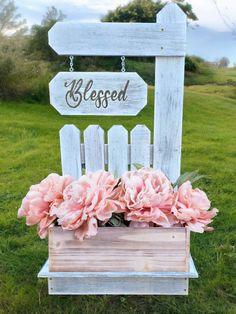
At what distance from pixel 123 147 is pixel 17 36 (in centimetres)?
1007

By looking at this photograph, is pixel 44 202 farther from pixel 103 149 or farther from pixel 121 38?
pixel 121 38

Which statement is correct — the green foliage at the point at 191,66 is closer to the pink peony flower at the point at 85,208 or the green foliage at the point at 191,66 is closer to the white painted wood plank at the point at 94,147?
the white painted wood plank at the point at 94,147

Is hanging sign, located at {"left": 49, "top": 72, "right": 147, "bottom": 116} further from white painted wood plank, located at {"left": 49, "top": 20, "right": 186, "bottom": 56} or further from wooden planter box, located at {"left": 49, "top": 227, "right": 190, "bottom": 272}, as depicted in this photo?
wooden planter box, located at {"left": 49, "top": 227, "right": 190, "bottom": 272}

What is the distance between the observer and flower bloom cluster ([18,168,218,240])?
1.33 meters

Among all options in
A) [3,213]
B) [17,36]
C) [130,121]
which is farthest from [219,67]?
[3,213]

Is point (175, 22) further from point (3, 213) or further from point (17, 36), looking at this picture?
point (17, 36)

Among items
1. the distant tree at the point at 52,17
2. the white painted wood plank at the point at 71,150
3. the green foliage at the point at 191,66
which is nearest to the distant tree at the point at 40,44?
the distant tree at the point at 52,17

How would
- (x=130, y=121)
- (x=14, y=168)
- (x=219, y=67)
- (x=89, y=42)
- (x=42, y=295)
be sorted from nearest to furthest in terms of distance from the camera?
(x=89, y=42)
(x=42, y=295)
(x=14, y=168)
(x=130, y=121)
(x=219, y=67)

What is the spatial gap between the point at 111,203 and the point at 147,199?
12 centimetres

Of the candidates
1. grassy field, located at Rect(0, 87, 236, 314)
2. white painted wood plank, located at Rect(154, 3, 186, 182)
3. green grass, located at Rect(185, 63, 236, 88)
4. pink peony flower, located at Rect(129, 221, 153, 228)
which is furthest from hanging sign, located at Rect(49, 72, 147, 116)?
green grass, located at Rect(185, 63, 236, 88)

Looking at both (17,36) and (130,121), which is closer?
(130,121)

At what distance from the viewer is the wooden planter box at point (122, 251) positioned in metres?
1.38

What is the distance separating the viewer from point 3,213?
3.06 metres

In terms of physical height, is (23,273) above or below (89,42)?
below
